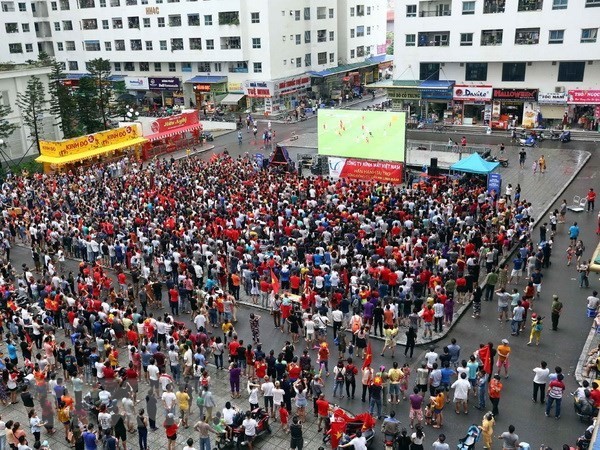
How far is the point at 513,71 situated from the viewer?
157 ft

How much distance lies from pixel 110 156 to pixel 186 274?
25115mm

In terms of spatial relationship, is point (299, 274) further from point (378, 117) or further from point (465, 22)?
point (465, 22)

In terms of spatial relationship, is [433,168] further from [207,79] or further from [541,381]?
[207,79]

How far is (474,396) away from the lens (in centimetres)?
1521

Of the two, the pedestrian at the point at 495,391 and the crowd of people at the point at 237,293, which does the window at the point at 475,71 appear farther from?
the pedestrian at the point at 495,391

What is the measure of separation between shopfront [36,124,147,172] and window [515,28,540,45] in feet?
100

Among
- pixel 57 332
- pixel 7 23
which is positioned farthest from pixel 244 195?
pixel 7 23

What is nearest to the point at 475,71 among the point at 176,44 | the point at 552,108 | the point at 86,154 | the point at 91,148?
the point at 552,108

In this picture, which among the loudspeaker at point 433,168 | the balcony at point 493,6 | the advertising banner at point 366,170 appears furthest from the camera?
the balcony at point 493,6

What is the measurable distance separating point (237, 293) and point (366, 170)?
50.2 feet

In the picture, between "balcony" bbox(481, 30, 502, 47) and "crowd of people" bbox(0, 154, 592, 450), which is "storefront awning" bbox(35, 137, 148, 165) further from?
"balcony" bbox(481, 30, 502, 47)

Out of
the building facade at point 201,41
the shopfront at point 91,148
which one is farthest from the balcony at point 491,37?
the shopfront at point 91,148

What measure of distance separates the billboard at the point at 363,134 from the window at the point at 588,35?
20398mm

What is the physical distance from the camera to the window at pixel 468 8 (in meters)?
47.6
